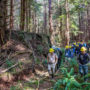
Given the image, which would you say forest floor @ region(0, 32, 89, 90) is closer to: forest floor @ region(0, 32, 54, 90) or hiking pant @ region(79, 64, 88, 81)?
A: forest floor @ region(0, 32, 54, 90)

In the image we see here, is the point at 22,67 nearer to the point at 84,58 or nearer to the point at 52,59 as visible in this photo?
the point at 52,59

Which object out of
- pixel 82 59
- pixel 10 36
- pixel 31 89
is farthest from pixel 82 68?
pixel 10 36

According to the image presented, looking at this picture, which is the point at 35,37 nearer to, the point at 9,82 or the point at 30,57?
the point at 30,57

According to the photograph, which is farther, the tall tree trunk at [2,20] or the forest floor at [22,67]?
the tall tree trunk at [2,20]

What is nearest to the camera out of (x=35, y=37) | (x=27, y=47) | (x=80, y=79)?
(x=80, y=79)

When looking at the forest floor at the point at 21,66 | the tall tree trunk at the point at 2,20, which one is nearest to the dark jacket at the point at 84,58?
the forest floor at the point at 21,66

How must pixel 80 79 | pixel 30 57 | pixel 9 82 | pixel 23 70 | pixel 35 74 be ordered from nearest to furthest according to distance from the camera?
1. pixel 9 82
2. pixel 80 79
3. pixel 23 70
4. pixel 35 74
5. pixel 30 57

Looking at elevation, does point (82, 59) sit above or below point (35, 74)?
above

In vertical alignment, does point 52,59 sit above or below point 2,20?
below

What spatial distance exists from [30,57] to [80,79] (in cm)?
392

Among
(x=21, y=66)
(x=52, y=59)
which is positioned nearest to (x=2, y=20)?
(x=21, y=66)

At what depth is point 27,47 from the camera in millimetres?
9992

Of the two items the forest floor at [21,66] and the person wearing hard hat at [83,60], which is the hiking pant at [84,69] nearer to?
the person wearing hard hat at [83,60]

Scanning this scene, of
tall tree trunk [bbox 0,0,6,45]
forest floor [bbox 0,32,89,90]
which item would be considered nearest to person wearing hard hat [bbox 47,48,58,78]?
forest floor [bbox 0,32,89,90]
